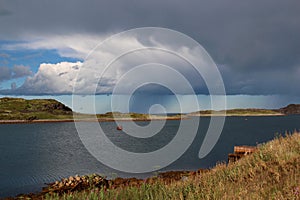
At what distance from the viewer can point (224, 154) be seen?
53.5m

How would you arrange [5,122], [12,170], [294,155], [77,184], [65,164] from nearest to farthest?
[294,155]
[77,184]
[12,170]
[65,164]
[5,122]

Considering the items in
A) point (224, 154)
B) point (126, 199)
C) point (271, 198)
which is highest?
point (271, 198)

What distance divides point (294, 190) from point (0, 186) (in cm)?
3205

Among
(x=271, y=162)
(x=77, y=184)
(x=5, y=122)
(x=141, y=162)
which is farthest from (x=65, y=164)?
(x=5, y=122)

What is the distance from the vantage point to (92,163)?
44344 millimetres

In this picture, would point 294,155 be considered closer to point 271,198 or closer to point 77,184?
point 271,198

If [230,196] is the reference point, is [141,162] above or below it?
below

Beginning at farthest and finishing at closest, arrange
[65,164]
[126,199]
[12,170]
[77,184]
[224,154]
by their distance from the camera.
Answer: [224,154]
[65,164]
[12,170]
[77,184]
[126,199]

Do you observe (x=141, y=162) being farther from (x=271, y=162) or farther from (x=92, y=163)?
(x=271, y=162)

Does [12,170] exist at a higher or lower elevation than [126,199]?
lower

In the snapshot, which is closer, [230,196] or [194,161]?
[230,196]

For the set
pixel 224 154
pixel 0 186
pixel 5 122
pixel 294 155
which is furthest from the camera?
pixel 5 122

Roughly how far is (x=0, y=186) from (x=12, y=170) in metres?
10.5

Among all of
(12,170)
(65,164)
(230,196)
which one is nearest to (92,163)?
(65,164)
